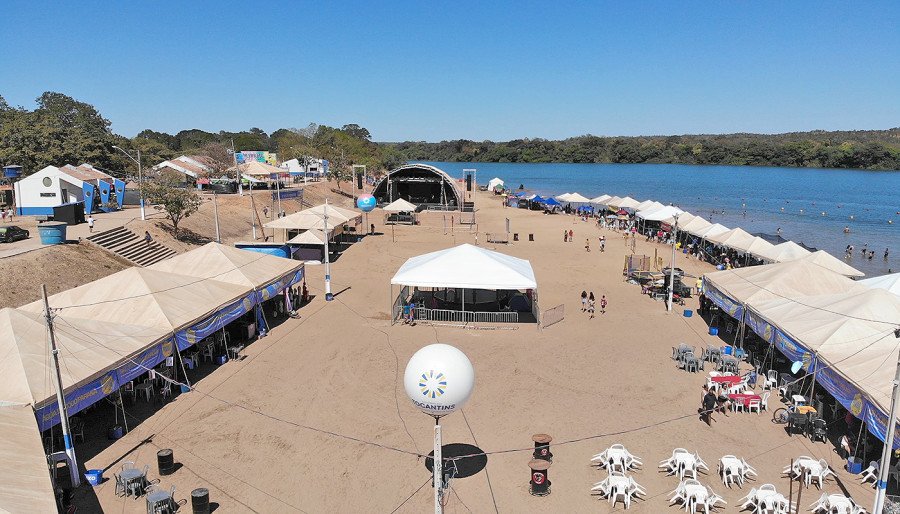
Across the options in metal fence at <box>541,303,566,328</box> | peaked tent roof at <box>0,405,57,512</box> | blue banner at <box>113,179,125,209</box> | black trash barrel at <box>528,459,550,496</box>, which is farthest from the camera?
blue banner at <box>113,179,125,209</box>

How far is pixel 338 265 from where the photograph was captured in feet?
111

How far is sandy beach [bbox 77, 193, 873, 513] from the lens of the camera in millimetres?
11617

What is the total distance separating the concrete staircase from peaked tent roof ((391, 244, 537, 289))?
632 inches

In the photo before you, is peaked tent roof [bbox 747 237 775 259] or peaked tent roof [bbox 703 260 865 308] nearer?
peaked tent roof [bbox 703 260 865 308]

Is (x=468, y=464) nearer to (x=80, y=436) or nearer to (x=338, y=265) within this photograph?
(x=80, y=436)

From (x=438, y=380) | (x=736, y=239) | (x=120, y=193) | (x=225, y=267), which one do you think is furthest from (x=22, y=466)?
(x=120, y=193)

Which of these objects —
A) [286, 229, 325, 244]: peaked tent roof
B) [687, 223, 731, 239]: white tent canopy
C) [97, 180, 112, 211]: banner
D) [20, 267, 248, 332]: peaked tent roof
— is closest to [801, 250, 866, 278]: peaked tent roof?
[687, 223, 731, 239]: white tent canopy

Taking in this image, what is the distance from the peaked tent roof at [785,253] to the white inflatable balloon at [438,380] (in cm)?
2650

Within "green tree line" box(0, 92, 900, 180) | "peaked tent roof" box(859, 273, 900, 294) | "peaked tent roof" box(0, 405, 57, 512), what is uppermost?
"green tree line" box(0, 92, 900, 180)

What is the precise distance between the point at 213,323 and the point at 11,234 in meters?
17.8

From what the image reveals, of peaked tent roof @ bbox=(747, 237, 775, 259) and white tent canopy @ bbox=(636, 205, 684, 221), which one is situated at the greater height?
white tent canopy @ bbox=(636, 205, 684, 221)

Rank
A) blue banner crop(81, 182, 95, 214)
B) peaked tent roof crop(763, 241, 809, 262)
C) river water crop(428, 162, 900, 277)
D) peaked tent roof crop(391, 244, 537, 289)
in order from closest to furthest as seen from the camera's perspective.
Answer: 1. peaked tent roof crop(391, 244, 537, 289)
2. peaked tent roof crop(763, 241, 809, 262)
3. blue banner crop(81, 182, 95, 214)
4. river water crop(428, 162, 900, 277)

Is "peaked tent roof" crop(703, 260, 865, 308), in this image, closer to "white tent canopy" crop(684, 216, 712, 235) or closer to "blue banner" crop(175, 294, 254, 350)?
"blue banner" crop(175, 294, 254, 350)

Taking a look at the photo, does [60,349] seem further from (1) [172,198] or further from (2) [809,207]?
(2) [809,207]
